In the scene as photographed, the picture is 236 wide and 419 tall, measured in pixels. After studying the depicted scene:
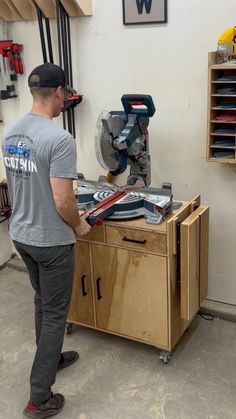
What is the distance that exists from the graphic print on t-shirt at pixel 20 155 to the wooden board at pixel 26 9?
128 centimetres

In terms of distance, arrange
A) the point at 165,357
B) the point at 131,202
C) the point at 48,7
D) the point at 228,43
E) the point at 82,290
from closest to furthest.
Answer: the point at 228,43, the point at 131,202, the point at 165,357, the point at 82,290, the point at 48,7

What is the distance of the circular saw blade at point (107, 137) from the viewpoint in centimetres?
210

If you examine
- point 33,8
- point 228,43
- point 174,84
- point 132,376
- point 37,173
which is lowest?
point 132,376

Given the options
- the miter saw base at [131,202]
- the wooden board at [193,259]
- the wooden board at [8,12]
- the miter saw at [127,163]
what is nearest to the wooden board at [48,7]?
the wooden board at [8,12]

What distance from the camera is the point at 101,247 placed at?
7.43ft

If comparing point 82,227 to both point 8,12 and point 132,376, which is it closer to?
point 132,376

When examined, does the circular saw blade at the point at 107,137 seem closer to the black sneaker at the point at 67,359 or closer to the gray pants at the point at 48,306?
the gray pants at the point at 48,306

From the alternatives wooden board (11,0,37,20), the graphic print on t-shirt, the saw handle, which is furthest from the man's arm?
wooden board (11,0,37,20)

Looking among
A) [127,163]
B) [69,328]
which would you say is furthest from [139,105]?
[69,328]

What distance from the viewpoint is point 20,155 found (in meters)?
1.75

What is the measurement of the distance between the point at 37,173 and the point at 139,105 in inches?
29.8

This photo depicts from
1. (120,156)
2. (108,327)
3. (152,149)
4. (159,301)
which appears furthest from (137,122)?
(108,327)

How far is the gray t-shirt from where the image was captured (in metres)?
1.68

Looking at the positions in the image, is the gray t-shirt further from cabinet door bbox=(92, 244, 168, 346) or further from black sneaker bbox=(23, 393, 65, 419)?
black sneaker bbox=(23, 393, 65, 419)
